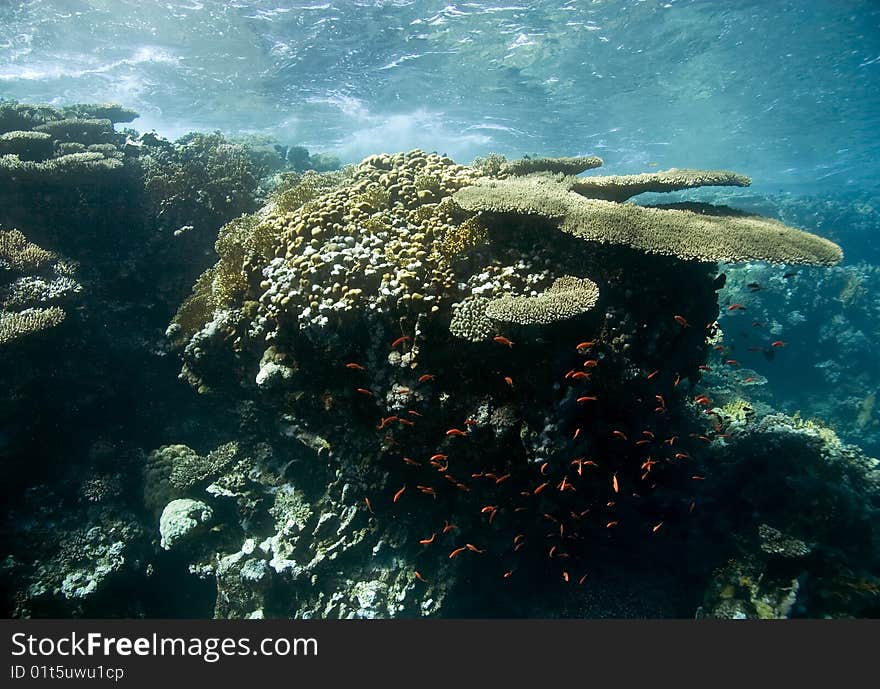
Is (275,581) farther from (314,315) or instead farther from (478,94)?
(478,94)

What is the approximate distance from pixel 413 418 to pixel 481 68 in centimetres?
2496

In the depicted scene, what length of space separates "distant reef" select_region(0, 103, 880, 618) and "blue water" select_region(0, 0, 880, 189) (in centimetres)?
1639

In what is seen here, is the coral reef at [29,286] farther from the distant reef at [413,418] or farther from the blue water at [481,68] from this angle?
the blue water at [481,68]

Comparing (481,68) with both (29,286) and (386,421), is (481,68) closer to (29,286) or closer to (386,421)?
(29,286)

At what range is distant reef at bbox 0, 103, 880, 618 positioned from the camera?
5.28 m

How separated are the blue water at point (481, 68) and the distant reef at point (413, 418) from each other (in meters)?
16.4

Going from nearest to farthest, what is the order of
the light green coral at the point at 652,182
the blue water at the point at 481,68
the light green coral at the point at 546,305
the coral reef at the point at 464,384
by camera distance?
the light green coral at the point at 546,305, the coral reef at the point at 464,384, the light green coral at the point at 652,182, the blue water at the point at 481,68

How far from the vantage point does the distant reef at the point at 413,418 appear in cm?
528

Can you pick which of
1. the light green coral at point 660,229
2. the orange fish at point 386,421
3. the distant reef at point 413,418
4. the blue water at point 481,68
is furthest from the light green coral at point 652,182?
the blue water at point 481,68

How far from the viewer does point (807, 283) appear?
18.7 meters

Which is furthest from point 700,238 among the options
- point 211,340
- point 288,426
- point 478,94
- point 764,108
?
point 764,108

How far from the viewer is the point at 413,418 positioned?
540 centimetres

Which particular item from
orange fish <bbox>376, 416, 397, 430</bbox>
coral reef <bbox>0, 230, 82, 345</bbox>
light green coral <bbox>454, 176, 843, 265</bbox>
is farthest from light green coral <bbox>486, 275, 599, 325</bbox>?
coral reef <bbox>0, 230, 82, 345</bbox>

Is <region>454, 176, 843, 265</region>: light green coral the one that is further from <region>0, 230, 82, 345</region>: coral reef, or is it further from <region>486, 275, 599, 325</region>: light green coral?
<region>0, 230, 82, 345</region>: coral reef
